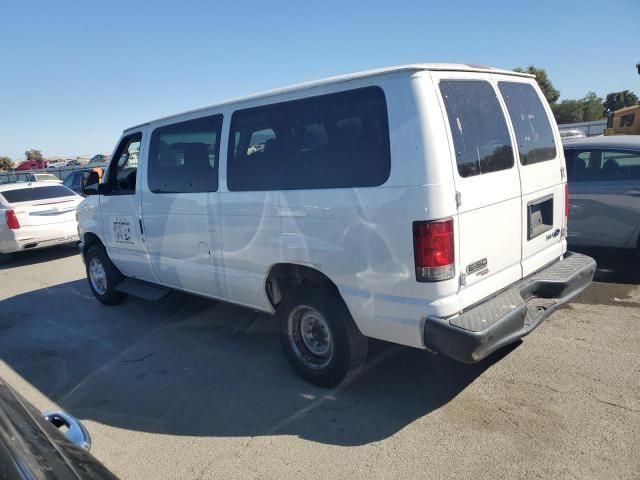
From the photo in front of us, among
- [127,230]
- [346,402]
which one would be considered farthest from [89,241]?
[346,402]

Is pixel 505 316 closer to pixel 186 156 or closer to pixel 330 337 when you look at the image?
pixel 330 337

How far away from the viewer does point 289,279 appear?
402 centimetres

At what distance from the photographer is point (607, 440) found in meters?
2.91

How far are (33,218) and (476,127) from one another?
904 centimetres

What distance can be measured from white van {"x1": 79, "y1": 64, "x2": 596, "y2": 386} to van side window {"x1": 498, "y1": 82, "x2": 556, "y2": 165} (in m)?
0.02

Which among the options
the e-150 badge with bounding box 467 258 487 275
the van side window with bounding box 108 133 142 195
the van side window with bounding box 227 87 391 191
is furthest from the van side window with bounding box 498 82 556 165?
the van side window with bounding box 108 133 142 195

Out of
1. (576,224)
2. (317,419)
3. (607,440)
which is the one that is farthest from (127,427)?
(576,224)

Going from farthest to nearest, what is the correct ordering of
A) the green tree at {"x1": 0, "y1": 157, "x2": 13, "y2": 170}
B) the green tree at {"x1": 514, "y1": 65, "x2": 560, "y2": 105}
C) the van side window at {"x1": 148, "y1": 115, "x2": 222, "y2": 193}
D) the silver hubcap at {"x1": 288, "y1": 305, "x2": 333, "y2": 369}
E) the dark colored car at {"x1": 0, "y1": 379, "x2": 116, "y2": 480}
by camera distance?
1. the green tree at {"x1": 0, "y1": 157, "x2": 13, "y2": 170}
2. the green tree at {"x1": 514, "y1": 65, "x2": 560, "y2": 105}
3. the van side window at {"x1": 148, "y1": 115, "x2": 222, "y2": 193}
4. the silver hubcap at {"x1": 288, "y1": 305, "x2": 333, "y2": 369}
5. the dark colored car at {"x1": 0, "y1": 379, "x2": 116, "y2": 480}

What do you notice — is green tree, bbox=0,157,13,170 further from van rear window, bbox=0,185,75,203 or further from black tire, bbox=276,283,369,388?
black tire, bbox=276,283,369,388

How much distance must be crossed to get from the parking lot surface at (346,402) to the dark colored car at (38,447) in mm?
1416

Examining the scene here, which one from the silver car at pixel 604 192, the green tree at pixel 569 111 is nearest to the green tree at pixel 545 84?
the green tree at pixel 569 111

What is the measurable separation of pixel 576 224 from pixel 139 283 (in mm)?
5437

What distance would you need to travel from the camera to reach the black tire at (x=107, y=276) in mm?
6121

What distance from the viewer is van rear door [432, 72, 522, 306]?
10.0 feet
